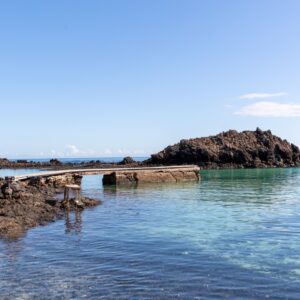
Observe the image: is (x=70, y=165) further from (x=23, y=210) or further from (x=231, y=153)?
(x=23, y=210)

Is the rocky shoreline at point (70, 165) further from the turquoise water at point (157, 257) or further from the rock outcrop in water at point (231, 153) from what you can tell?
the turquoise water at point (157, 257)

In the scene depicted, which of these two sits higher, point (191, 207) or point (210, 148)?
point (210, 148)

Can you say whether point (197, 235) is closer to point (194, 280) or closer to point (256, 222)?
point (256, 222)

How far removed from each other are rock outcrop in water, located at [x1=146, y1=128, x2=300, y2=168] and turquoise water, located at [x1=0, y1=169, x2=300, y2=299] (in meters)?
76.5

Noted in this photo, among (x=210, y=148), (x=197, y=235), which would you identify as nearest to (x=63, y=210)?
(x=197, y=235)

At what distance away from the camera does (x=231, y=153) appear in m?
106

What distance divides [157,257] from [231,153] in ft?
302

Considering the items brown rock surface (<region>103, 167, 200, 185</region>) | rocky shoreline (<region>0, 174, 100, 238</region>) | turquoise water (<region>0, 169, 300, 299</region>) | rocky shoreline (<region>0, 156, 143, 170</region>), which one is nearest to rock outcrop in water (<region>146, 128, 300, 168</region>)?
rocky shoreline (<region>0, 156, 143, 170</region>)

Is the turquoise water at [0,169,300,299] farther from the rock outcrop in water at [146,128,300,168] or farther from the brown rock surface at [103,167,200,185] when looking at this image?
the rock outcrop in water at [146,128,300,168]

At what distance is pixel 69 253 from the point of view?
1722 centimetres

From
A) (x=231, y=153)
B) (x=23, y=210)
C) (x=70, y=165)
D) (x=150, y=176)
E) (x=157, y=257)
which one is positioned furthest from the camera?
(x=70, y=165)

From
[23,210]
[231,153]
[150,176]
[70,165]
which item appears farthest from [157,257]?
[70,165]

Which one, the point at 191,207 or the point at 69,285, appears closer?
the point at 69,285

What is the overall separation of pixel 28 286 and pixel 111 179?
4387 cm
